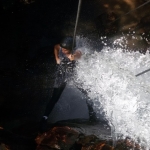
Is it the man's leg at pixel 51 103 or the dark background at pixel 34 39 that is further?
the dark background at pixel 34 39

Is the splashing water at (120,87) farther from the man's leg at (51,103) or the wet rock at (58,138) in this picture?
the wet rock at (58,138)

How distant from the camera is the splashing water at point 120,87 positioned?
15.7 ft

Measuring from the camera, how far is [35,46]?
4715 mm

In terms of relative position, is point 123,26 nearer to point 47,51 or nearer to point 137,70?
point 137,70

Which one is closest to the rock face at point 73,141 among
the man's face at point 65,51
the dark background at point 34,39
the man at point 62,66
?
the man at point 62,66

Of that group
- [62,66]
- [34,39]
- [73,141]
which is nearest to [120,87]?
[62,66]

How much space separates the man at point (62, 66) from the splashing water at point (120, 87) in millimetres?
285

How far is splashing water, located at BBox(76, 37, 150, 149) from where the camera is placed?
4789mm

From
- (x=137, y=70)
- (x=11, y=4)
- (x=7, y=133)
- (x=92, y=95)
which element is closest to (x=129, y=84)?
(x=137, y=70)

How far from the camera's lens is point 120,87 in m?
5.35

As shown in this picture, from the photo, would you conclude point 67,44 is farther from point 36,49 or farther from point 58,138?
point 58,138

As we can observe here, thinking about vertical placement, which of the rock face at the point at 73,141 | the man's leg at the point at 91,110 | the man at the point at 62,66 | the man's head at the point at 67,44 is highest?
the man's head at the point at 67,44

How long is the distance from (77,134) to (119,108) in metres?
1.73

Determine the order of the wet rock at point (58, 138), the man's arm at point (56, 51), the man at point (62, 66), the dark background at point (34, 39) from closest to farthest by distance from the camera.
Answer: the wet rock at point (58, 138) → the dark background at point (34, 39) → the man at point (62, 66) → the man's arm at point (56, 51)
